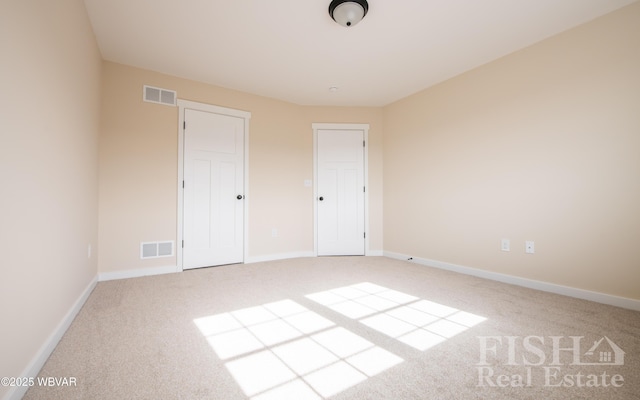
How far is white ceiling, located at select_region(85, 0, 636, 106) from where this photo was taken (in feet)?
7.51

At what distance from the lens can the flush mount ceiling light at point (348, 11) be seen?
2188 mm

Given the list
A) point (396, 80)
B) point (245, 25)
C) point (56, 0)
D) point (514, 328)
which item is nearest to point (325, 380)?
point (514, 328)

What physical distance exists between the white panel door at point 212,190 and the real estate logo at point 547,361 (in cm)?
319

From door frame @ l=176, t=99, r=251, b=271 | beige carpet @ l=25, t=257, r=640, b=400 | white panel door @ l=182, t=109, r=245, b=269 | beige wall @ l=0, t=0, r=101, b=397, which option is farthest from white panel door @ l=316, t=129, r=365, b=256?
beige wall @ l=0, t=0, r=101, b=397

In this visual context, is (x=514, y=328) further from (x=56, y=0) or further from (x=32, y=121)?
(x=56, y=0)

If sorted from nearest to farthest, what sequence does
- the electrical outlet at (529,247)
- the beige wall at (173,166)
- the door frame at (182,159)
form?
the electrical outlet at (529,247), the beige wall at (173,166), the door frame at (182,159)

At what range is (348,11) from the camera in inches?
87.8

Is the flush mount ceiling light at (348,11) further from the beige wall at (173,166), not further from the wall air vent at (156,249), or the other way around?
the wall air vent at (156,249)

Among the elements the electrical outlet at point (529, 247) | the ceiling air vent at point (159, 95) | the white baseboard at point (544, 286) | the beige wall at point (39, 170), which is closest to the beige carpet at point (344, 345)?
the white baseboard at point (544, 286)

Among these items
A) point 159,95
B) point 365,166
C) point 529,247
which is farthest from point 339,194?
point 159,95

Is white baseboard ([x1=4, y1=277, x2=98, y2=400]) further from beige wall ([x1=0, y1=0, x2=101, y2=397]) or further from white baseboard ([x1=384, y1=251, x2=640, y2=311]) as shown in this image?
white baseboard ([x1=384, y1=251, x2=640, y2=311])

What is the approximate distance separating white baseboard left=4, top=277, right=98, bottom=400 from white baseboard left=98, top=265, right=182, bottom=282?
2.73 feet

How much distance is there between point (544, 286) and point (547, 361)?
1547 mm

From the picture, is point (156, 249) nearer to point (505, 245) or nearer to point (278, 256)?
point (278, 256)
